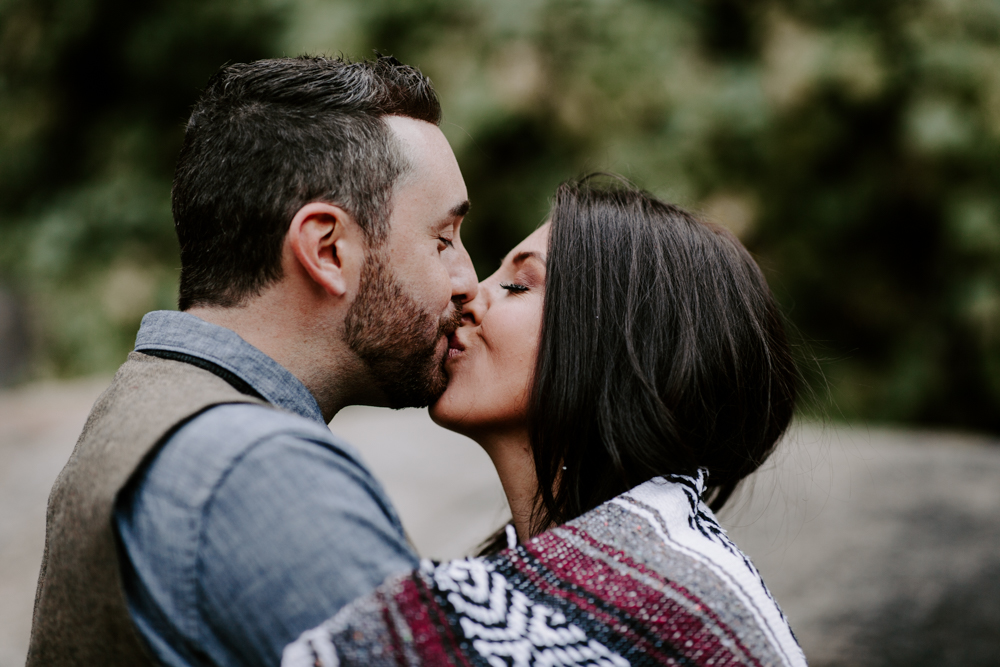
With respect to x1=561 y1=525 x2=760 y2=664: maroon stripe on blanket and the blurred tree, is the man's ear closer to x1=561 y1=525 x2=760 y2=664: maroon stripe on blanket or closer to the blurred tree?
x1=561 y1=525 x2=760 y2=664: maroon stripe on blanket

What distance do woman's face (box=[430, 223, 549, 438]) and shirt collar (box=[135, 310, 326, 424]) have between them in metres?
0.45

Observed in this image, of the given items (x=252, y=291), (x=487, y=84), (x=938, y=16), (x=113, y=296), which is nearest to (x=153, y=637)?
(x=252, y=291)

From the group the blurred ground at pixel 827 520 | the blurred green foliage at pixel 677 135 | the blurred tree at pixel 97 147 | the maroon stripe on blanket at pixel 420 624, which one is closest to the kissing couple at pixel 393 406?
the maroon stripe on blanket at pixel 420 624

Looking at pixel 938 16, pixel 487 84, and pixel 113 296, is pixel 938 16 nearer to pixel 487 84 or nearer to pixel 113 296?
pixel 487 84

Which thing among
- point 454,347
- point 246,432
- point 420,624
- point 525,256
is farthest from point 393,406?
point 420,624

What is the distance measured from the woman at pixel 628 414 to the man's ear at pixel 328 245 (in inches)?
15.6

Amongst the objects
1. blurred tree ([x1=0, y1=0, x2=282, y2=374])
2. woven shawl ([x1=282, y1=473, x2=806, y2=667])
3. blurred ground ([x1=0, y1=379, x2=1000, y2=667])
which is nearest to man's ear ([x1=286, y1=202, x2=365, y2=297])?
woven shawl ([x1=282, y1=473, x2=806, y2=667])

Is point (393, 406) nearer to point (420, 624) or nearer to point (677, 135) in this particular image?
point (420, 624)

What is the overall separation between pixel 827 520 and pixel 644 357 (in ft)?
7.90

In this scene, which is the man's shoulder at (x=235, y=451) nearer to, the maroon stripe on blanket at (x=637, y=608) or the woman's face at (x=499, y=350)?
the maroon stripe on blanket at (x=637, y=608)

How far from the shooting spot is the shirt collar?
1340mm

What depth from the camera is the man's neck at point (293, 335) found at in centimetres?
148

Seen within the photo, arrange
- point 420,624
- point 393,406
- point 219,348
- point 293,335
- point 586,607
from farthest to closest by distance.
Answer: point 393,406 < point 293,335 < point 219,348 < point 586,607 < point 420,624

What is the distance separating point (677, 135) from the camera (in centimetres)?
441
